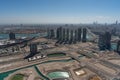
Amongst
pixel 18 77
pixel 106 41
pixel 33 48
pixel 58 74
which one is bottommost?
pixel 58 74

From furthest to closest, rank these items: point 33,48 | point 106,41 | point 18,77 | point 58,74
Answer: point 106,41, point 33,48, point 58,74, point 18,77

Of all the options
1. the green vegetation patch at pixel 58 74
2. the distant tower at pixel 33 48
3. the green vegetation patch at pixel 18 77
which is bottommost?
the green vegetation patch at pixel 58 74

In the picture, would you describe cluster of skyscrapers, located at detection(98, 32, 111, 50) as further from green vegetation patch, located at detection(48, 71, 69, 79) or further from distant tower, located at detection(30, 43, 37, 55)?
green vegetation patch, located at detection(48, 71, 69, 79)

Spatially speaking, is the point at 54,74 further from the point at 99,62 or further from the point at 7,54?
the point at 7,54

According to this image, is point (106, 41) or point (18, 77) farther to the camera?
point (106, 41)

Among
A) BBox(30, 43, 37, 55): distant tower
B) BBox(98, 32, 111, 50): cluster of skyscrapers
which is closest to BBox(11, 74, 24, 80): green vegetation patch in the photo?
BBox(30, 43, 37, 55): distant tower

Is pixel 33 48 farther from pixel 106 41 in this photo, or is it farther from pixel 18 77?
pixel 106 41

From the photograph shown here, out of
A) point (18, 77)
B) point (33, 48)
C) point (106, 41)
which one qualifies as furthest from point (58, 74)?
point (106, 41)

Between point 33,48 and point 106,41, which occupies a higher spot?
point 106,41

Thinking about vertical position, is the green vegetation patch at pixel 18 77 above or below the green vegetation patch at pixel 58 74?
above

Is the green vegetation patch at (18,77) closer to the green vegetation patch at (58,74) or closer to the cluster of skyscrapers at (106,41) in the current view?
the green vegetation patch at (58,74)

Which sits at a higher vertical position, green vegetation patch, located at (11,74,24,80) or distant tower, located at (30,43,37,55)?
distant tower, located at (30,43,37,55)

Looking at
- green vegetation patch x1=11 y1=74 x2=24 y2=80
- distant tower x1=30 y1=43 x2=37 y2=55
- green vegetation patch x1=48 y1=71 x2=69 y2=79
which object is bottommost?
green vegetation patch x1=48 y1=71 x2=69 y2=79

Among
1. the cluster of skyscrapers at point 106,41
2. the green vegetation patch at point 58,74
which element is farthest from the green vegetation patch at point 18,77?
the cluster of skyscrapers at point 106,41
